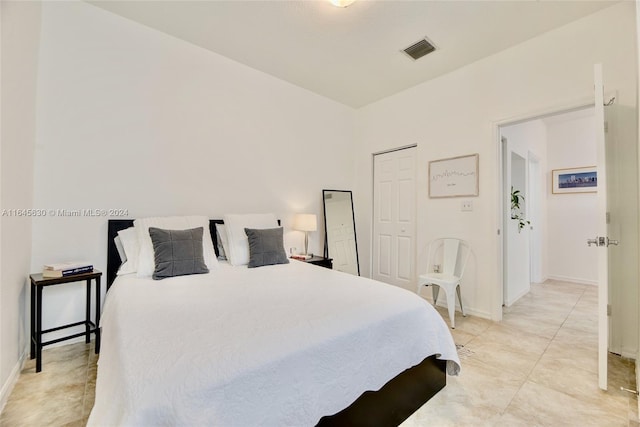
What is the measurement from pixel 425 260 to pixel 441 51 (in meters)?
2.37

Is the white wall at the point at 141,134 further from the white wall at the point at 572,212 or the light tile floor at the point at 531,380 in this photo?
the white wall at the point at 572,212

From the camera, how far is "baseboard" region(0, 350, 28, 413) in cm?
154

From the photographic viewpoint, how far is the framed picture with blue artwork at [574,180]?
4484mm

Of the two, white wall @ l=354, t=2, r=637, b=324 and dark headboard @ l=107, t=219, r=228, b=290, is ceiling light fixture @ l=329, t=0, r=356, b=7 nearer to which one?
white wall @ l=354, t=2, r=637, b=324

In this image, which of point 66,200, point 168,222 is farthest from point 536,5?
point 66,200

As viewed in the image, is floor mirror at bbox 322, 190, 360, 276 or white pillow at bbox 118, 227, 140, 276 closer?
white pillow at bbox 118, 227, 140, 276

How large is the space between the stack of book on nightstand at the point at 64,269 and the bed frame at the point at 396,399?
205 centimetres

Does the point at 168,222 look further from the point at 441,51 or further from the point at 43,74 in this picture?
the point at 441,51

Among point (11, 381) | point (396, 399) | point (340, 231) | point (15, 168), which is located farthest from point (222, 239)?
point (396, 399)

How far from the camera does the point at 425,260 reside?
11.6ft

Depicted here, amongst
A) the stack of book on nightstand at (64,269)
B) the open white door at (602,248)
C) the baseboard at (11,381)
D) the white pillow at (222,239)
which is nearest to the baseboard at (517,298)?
the open white door at (602,248)

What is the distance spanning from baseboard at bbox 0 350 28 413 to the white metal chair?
128 inches

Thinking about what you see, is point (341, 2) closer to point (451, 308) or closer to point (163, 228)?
point (163, 228)

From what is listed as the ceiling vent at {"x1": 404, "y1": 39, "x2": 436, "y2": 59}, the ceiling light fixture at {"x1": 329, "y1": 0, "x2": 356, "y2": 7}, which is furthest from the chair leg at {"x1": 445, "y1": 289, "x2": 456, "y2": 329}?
the ceiling light fixture at {"x1": 329, "y1": 0, "x2": 356, "y2": 7}
